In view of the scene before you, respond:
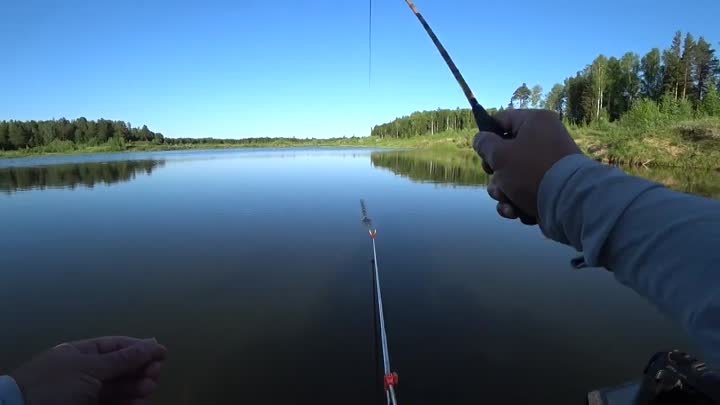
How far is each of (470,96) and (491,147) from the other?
2.15ft

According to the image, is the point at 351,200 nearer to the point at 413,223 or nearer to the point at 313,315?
the point at 413,223

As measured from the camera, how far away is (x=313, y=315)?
655 centimetres

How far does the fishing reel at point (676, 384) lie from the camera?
254cm

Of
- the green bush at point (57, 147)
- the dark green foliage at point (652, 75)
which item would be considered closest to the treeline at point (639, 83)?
the dark green foliage at point (652, 75)

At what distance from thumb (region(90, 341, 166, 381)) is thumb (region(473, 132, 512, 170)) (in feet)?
4.35

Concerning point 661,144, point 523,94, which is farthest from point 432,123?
point 661,144

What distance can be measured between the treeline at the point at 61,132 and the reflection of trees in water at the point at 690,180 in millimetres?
107653

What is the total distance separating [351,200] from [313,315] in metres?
10.4

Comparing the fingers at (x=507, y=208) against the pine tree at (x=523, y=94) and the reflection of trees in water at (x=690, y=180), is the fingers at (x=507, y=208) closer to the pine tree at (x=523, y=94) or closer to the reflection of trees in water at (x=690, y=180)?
the reflection of trees in water at (x=690, y=180)

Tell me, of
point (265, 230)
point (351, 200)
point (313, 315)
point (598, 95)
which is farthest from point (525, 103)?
point (313, 315)

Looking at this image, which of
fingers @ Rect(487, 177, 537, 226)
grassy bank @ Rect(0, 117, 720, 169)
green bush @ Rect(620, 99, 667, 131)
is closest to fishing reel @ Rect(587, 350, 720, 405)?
fingers @ Rect(487, 177, 537, 226)

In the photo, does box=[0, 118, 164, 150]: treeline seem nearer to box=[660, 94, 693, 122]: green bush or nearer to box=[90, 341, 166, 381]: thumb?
box=[660, 94, 693, 122]: green bush

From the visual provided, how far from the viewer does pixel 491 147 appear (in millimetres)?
1170

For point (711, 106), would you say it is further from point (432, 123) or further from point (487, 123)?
point (432, 123)
